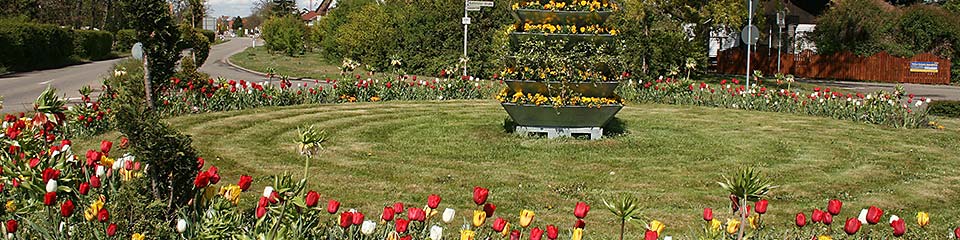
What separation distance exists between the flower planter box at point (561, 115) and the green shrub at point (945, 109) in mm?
9205

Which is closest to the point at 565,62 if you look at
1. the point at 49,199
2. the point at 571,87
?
the point at 571,87

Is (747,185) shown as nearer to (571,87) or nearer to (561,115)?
(571,87)

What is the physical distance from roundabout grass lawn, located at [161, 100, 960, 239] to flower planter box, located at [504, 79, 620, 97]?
25.5 inches

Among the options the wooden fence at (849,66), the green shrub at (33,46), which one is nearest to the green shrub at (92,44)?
Result: the green shrub at (33,46)

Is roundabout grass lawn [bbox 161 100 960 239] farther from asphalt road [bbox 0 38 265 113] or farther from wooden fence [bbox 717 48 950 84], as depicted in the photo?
wooden fence [bbox 717 48 950 84]

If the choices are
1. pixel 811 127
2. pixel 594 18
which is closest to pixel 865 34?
pixel 811 127

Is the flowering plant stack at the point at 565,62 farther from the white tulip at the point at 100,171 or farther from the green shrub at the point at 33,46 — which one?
the green shrub at the point at 33,46

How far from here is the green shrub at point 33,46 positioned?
100 feet

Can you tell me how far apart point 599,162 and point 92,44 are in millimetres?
41069

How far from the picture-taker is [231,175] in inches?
333

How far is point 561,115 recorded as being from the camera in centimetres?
1098

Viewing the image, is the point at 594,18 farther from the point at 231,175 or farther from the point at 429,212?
the point at 429,212

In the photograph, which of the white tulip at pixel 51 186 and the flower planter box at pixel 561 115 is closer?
the white tulip at pixel 51 186

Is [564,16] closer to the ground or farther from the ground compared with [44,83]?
farther from the ground
